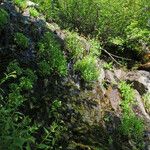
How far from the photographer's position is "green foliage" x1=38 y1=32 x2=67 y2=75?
380 inches

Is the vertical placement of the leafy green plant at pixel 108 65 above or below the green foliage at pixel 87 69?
above

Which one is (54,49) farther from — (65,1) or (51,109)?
(65,1)

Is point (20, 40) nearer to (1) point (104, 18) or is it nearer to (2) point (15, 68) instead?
(2) point (15, 68)

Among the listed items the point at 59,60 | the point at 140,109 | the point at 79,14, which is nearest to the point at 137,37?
the point at 79,14

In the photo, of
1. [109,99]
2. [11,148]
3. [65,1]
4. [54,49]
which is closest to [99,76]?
[109,99]

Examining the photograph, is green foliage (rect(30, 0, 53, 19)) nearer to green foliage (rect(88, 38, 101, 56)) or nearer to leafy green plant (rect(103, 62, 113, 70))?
green foliage (rect(88, 38, 101, 56))

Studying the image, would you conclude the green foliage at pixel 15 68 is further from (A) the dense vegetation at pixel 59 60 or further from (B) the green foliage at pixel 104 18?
(B) the green foliage at pixel 104 18

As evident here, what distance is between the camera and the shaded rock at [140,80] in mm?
Result: 12273

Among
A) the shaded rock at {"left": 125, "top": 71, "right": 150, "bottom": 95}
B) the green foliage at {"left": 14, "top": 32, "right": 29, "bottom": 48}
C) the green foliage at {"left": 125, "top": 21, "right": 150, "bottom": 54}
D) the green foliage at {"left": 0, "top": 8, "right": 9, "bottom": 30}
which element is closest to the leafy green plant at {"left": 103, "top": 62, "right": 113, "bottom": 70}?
the shaded rock at {"left": 125, "top": 71, "right": 150, "bottom": 95}

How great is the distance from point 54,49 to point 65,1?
14.9 feet

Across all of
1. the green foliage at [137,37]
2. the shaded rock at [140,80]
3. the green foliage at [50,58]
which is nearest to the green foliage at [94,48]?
the shaded rock at [140,80]

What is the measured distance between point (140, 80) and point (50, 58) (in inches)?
145

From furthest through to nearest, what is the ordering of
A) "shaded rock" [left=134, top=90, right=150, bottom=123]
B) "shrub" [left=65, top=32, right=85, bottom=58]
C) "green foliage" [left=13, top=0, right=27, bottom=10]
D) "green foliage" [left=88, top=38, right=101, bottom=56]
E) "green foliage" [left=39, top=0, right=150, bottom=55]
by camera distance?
"green foliage" [left=39, top=0, right=150, bottom=55]
"green foliage" [left=88, top=38, right=101, bottom=56]
"green foliage" [left=13, top=0, right=27, bottom=10]
"shrub" [left=65, top=32, right=85, bottom=58]
"shaded rock" [left=134, top=90, right=150, bottom=123]

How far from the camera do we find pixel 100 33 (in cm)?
1412
